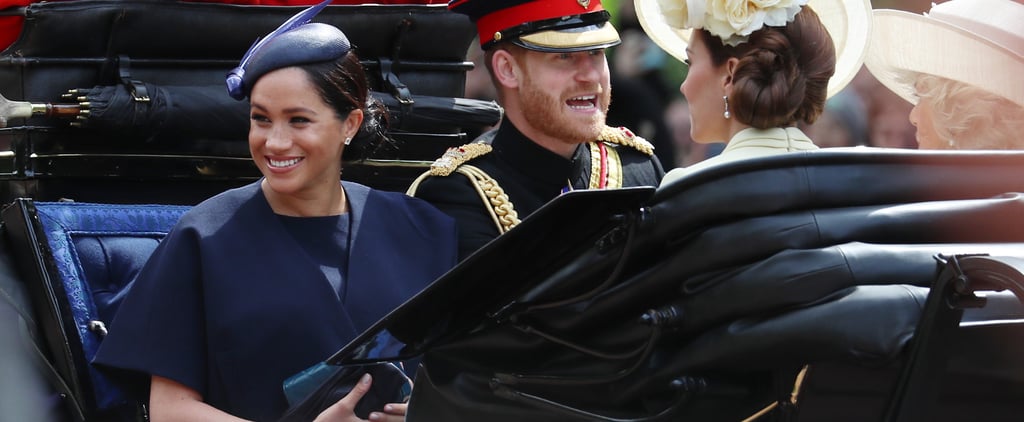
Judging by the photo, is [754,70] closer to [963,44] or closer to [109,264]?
[963,44]

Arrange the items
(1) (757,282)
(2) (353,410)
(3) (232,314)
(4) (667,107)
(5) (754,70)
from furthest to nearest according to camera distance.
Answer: (4) (667,107)
(3) (232,314)
(2) (353,410)
(5) (754,70)
(1) (757,282)

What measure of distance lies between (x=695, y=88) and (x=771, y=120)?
0.18m

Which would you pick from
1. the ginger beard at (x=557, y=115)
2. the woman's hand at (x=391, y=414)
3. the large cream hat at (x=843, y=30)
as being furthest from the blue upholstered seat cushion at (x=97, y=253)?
the large cream hat at (x=843, y=30)

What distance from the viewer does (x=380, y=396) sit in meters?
2.47

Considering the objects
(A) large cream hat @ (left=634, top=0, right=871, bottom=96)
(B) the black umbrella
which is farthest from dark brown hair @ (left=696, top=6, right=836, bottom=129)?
(B) the black umbrella

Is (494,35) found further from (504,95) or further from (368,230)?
(368,230)

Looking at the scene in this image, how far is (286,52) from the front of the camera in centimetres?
274

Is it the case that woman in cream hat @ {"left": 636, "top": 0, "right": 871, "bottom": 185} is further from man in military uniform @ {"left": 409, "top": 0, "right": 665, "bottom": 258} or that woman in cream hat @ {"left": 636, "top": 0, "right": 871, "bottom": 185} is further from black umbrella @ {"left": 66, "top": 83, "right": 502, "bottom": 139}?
black umbrella @ {"left": 66, "top": 83, "right": 502, "bottom": 139}

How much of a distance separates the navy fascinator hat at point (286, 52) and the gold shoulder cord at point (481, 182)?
53 centimetres

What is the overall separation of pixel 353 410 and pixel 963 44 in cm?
141

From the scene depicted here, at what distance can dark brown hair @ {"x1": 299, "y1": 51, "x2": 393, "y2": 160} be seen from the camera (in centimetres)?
278

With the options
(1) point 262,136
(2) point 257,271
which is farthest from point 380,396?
(1) point 262,136

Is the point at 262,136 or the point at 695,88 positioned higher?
the point at 695,88

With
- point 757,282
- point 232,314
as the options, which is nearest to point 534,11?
point 232,314
